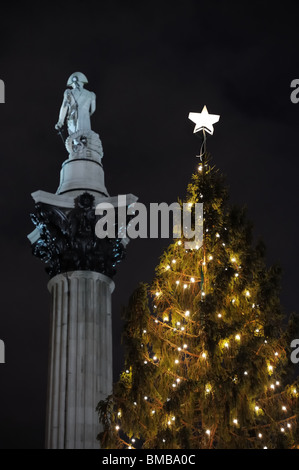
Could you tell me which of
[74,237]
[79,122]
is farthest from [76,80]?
[74,237]

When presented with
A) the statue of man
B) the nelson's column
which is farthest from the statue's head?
the nelson's column

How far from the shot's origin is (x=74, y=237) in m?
25.8

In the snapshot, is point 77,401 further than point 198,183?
Yes

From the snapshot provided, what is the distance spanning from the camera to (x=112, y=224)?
26.1 m

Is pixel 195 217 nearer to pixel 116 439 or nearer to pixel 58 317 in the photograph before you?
pixel 116 439

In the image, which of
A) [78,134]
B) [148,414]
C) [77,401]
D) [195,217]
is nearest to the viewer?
[148,414]

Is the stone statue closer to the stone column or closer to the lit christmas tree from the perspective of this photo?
the stone column

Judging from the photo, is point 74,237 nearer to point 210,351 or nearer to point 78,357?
point 78,357

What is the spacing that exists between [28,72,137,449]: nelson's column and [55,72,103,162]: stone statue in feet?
0.13

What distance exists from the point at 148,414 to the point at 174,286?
10.4ft

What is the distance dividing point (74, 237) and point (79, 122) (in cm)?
495

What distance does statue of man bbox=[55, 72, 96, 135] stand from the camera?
28656 millimetres

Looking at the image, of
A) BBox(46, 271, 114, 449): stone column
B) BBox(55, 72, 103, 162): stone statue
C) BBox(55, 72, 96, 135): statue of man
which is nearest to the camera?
BBox(46, 271, 114, 449): stone column
